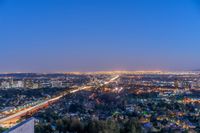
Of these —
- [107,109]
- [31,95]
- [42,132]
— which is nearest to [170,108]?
[107,109]

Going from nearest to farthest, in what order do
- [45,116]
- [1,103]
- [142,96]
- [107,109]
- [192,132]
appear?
[192,132] → [45,116] → [107,109] → [1,103] → [142,96]

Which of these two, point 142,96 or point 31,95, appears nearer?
point 142,96

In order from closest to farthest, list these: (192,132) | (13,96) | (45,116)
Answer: (192,132) < (45,116) < (13,96)

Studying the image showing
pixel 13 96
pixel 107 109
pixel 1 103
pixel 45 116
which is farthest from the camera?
pixel 13 96

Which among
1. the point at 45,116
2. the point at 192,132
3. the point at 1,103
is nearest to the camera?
the point at 192,132

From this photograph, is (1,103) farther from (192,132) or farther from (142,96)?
(192,132)

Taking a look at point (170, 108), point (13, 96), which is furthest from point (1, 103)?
point (170, 108)

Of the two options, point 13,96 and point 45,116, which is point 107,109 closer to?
point 45,116

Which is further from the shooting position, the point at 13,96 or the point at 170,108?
the point at 13,96
